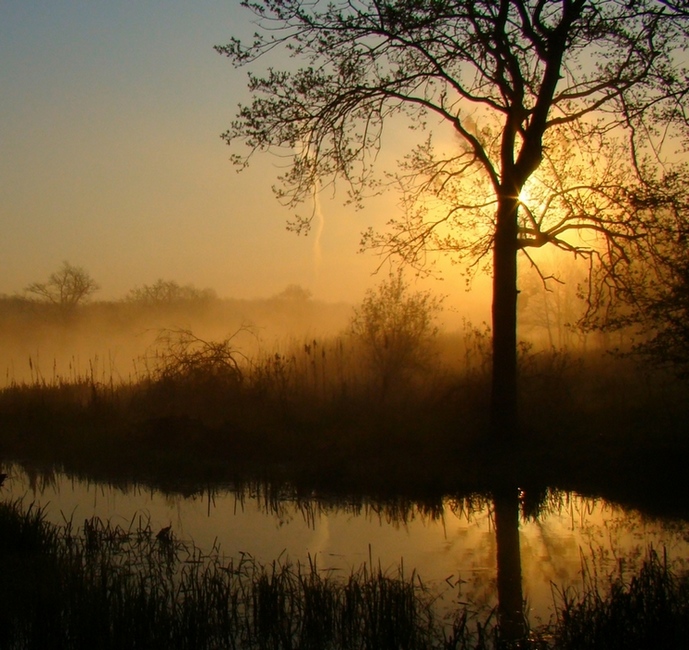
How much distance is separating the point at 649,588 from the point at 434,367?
44.4 ft

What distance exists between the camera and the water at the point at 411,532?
289 inches

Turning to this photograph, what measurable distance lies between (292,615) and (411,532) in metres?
3.15

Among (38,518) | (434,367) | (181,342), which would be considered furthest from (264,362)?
(38,518)

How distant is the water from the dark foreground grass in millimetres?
498

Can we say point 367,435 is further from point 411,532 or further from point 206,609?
point 206,609

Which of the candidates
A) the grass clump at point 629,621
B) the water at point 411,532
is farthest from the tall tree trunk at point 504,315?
the grass clump at point 629,621

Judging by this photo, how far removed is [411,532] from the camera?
9000 millimetres

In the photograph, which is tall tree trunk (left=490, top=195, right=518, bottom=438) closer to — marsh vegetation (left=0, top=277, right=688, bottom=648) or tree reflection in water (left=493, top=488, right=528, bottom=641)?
marsh vegetation (left=0, top=277, right=688, bottom=648)

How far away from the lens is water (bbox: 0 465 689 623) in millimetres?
7340

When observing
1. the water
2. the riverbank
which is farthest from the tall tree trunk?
the water

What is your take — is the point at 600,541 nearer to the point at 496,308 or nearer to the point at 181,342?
the point at 496,308

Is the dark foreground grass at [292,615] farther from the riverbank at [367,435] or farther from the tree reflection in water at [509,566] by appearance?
the riverbank at [367,435]

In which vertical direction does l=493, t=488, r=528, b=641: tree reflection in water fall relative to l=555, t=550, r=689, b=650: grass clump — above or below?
below

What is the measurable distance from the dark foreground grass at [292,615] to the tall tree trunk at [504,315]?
264 inches
